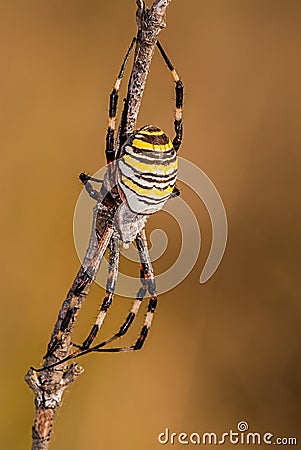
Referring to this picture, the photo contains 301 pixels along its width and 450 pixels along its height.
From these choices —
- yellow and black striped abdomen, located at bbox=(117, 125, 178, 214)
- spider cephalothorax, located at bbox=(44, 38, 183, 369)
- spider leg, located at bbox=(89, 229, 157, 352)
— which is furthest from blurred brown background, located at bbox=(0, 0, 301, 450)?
yellow and black striped abdomen, located at bbox=(117, 125, 178, 214)

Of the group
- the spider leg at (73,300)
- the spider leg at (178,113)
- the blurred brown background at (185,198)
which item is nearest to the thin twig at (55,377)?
the spider leg at (73,300)

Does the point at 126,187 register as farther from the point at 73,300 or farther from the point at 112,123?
the point at 73,300

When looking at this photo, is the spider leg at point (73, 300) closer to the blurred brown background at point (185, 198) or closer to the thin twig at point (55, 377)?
the thin twig at point (55, 377)

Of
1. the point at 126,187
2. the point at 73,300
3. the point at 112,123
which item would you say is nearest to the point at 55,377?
the point at 73,300

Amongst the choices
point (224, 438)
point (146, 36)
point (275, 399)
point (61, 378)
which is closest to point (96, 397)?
point (224, 438)

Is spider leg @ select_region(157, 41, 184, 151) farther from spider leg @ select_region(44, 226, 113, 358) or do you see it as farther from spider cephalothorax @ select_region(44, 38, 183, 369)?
spider leg @ select_region(44, 226, 113, 358)

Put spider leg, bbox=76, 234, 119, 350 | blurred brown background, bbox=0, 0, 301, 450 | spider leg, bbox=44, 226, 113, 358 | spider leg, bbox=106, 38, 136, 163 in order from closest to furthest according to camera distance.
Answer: spider leg, bbox=44, 226, 113, 358
spider leg, bbox=106, 38, 136, 163
spider leg, bbox=76, 234, 119, 350
blurred brown background, bbox=0, 0, 301, 450
